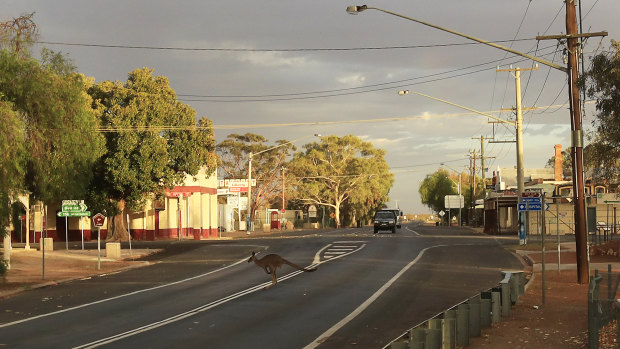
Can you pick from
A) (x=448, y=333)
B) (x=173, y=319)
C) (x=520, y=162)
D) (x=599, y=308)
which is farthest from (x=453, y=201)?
(x=448, y=333)

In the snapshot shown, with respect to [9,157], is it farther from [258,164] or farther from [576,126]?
[258,164]

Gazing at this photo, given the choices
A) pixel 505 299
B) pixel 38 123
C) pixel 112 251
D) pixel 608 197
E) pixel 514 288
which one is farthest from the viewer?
pixel 608 197

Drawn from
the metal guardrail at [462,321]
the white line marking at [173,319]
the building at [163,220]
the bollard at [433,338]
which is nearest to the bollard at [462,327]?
the metal guardrail at [462,321]

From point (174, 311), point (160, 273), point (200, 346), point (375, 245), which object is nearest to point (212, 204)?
point (375, 245)

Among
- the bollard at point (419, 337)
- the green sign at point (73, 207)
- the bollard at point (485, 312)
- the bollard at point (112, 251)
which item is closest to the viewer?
the bollard at point (419, 337)

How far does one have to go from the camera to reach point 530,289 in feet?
72.1

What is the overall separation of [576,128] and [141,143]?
1547 inches

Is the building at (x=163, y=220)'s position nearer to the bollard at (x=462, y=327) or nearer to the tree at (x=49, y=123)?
the tree at (x=49, y=123)

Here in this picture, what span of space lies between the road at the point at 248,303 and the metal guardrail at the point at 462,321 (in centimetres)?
153

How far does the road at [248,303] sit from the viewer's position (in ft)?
47.0

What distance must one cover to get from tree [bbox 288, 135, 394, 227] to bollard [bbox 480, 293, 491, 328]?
9298 cm

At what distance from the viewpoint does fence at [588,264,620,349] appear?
35.3 feet

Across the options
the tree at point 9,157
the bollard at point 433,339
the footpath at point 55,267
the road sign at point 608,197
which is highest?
the tree at point 9,157

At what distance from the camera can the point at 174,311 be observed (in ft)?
59.9
